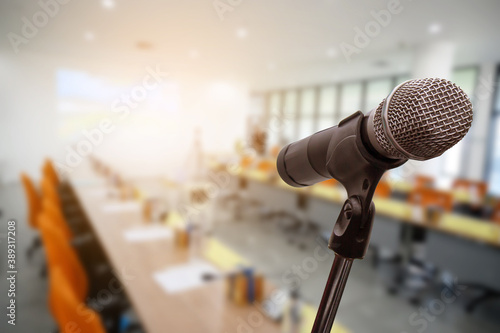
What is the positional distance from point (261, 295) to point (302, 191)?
3.01 meters

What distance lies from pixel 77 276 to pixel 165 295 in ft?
3.04

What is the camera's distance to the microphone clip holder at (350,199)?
0.45 m

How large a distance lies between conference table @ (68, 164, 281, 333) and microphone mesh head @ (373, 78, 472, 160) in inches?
47.6

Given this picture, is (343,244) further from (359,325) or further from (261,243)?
(261,243)

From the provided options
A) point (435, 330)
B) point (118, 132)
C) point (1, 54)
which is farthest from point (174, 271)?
point (118, 132)

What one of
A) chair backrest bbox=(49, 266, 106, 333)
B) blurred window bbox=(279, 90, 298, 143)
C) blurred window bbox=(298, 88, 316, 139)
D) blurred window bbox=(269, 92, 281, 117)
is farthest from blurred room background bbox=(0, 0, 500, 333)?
blurred window bbox=(269, 92, 281, 117)

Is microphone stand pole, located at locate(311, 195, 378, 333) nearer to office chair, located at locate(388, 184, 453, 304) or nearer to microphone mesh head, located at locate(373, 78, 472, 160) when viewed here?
microphone mesh head, located at locate(373, 78, 472, 160)

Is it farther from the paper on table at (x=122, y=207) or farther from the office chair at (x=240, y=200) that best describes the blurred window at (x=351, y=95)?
the paper on table at (x=122, y=207)

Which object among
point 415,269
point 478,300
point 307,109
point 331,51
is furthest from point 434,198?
point 307,109

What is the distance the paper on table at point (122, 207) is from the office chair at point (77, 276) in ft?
3.47

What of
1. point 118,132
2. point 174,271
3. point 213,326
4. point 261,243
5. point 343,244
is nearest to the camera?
point 343,244

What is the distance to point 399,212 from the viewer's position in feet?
10.8

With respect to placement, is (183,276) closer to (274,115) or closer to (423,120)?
(423,120)

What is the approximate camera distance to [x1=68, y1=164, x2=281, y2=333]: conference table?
1326 mm
